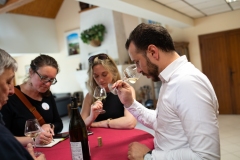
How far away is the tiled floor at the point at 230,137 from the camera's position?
3251mm

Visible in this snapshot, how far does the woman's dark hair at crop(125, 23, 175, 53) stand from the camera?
1130 mm

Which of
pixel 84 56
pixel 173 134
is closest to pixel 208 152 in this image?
pixel 173 134

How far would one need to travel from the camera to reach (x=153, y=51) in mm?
1134

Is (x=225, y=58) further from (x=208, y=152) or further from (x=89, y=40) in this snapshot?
(x=208, y=152)

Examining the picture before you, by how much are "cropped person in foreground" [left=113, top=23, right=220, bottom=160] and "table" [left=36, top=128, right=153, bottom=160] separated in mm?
107

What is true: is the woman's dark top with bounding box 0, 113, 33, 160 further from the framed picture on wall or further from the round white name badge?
the framed picture on wall

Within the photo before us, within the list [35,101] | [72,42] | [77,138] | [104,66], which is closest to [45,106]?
[35,101]

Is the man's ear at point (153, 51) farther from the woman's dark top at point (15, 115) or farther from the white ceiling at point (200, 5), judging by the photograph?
the white ceiling at point (200, 5)

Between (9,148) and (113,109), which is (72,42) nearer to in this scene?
(113,109)

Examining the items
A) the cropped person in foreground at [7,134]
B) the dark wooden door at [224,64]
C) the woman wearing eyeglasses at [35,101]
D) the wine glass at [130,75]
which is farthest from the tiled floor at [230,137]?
the cropped person in foreground at [7,134]

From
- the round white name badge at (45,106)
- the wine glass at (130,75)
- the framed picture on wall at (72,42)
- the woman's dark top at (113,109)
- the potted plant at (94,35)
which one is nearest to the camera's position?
the wine glass at (130,75)

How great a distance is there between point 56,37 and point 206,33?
19.2ft

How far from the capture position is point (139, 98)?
6672 mm

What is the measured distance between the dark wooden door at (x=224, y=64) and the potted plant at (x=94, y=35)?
2.93 m
